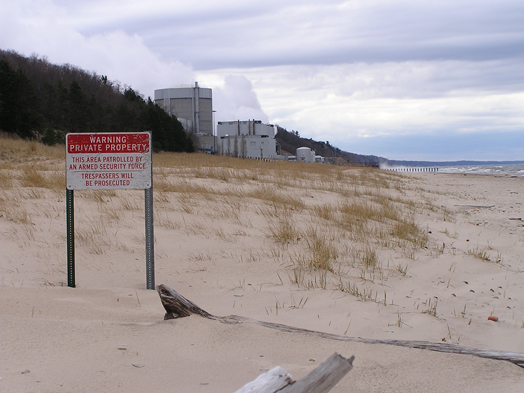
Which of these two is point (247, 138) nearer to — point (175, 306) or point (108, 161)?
point (108, 161)

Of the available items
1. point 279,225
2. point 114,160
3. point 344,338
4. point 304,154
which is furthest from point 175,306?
point 304,154

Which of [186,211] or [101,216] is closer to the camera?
[101,216]

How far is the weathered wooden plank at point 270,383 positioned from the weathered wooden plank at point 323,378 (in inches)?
1.5

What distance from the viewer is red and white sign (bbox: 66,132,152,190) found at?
464 centimetres

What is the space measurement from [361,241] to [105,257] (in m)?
3.92

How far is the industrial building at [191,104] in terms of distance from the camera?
6550cm

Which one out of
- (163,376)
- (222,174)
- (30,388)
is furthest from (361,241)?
(222,174)

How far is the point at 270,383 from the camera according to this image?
2045 millimetres

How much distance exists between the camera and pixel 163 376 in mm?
2627

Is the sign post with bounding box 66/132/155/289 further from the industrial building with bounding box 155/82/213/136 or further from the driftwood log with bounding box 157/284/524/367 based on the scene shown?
the industrial building with bounding box 155/82/213/136

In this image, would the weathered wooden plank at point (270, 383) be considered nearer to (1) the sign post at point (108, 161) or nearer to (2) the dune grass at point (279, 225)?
(2) the dune grass at point (279, 225)

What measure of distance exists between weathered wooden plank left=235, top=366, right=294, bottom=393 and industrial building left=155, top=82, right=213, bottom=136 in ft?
210

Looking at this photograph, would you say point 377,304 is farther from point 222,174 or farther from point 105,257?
point 222,174

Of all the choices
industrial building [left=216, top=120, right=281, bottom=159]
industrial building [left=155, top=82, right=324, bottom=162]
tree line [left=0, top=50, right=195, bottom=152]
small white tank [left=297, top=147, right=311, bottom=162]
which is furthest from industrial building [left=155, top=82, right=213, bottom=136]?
small white tank [left=297, top=147, right=311, bottom=162]
